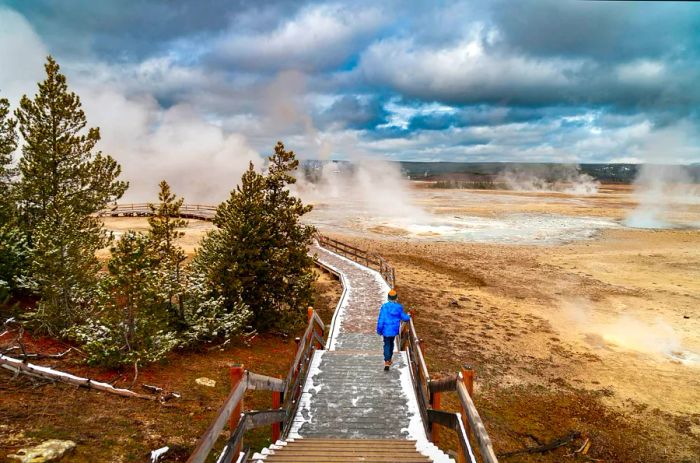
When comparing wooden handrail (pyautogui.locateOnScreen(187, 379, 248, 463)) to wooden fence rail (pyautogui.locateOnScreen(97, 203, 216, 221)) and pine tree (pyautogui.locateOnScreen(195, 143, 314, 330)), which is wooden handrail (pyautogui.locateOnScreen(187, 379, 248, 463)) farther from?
wooden fence rail (pyautogui.locateOnScreen(97, 203, 216, 221))

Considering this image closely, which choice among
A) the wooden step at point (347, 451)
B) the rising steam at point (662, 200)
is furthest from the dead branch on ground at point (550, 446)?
the rising steam at point (662, 200)

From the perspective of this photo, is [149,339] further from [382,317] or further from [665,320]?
[665,320]

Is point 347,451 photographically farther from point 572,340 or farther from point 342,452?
point 572,340

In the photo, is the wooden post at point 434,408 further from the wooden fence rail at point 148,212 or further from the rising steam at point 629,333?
the wooden fence rail at point 148,212

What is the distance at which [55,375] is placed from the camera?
828cm

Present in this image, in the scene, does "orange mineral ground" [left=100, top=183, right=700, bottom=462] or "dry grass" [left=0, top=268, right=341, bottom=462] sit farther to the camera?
"orange mineral ground" [left=100, top=183, right=700, bottom=462]

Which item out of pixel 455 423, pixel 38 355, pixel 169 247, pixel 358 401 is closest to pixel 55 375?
pixel 38 355

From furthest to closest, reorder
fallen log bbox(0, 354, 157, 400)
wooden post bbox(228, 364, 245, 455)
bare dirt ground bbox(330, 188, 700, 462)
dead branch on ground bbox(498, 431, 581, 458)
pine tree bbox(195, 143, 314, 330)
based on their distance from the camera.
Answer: pine tree bbox(195, 143, 314, 330)
bare dirt ground bbox(330, 188, 700, 462)
dead branch on ground bbox(498, 431, 581, 458)
fallen log bbox(0, 354, 157, 400)
wooden post bbox(228, 364, 245, 455)

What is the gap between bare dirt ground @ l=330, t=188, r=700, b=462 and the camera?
1068 cm

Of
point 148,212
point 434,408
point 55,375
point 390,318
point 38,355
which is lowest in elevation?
point 434,408

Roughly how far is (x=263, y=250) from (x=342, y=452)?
9.53 m

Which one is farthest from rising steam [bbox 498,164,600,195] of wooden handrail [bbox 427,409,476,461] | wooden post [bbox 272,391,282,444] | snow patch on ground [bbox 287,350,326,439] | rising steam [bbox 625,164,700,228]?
wooden post [bbox 272,391,282,444]

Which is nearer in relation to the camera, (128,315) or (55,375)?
(55,375)

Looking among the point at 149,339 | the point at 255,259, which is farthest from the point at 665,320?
the point at 149,339
